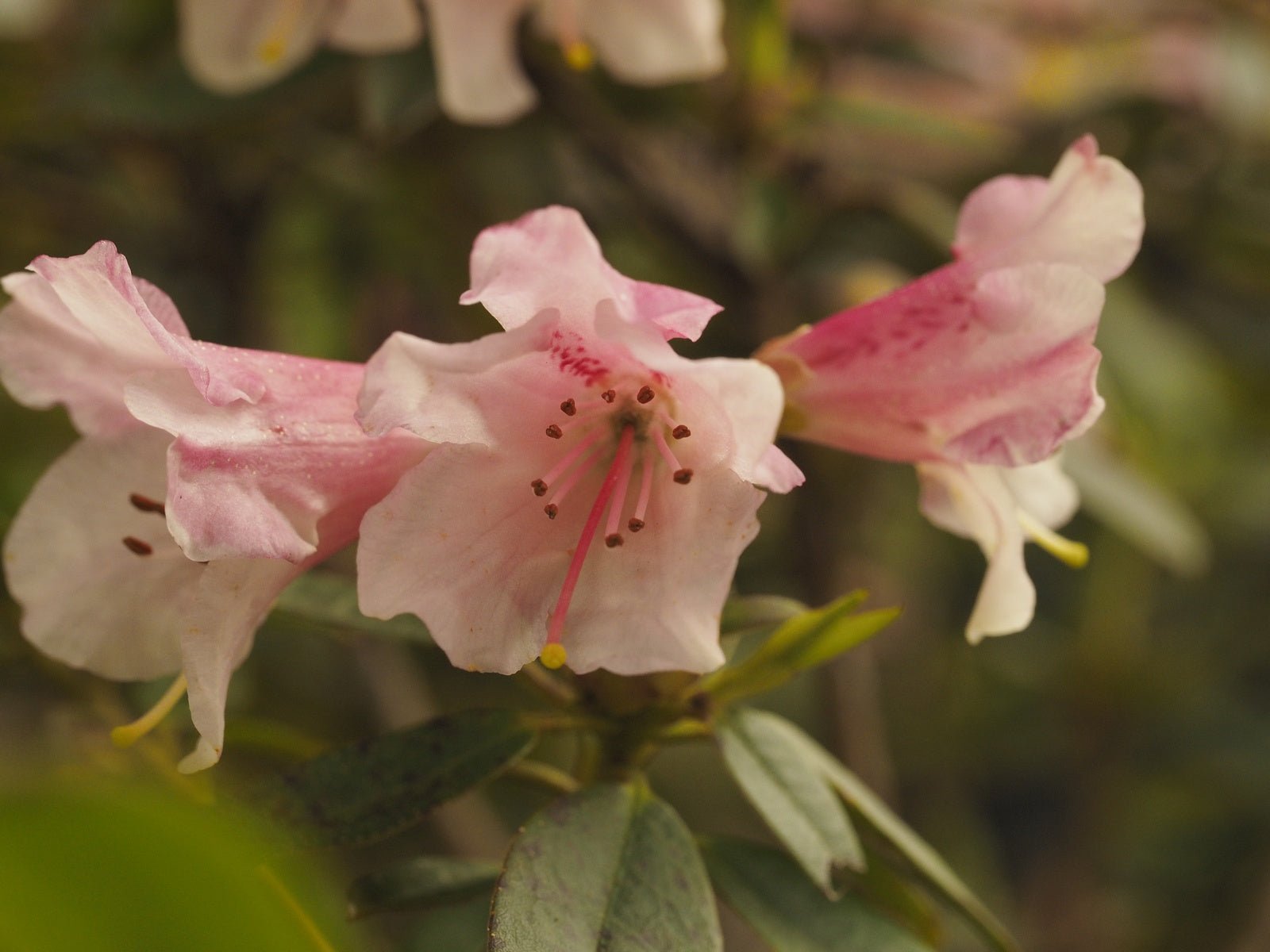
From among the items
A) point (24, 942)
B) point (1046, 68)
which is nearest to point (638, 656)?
point (24, 942)

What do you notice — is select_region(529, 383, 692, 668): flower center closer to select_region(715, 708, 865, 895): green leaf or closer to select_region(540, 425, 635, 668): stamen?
select_region(540, 425, 635, 668): stamen

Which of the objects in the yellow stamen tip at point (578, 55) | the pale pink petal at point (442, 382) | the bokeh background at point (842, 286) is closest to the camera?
the pale pink petal at point (442, 382)

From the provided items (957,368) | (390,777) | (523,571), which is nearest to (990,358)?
(957,368)

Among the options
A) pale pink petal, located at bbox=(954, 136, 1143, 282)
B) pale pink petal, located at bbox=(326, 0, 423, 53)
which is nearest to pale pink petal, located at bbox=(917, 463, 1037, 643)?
pale pink petal, located at bbox=(954, 136, 1143, 282)

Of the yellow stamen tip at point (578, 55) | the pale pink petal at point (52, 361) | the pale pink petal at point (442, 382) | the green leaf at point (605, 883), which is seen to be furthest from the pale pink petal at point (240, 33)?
the green leaf at point (605, 883)

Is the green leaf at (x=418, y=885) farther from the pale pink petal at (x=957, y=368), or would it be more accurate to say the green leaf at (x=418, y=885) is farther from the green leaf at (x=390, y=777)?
the pale pink petal at (x=957, y=368)
